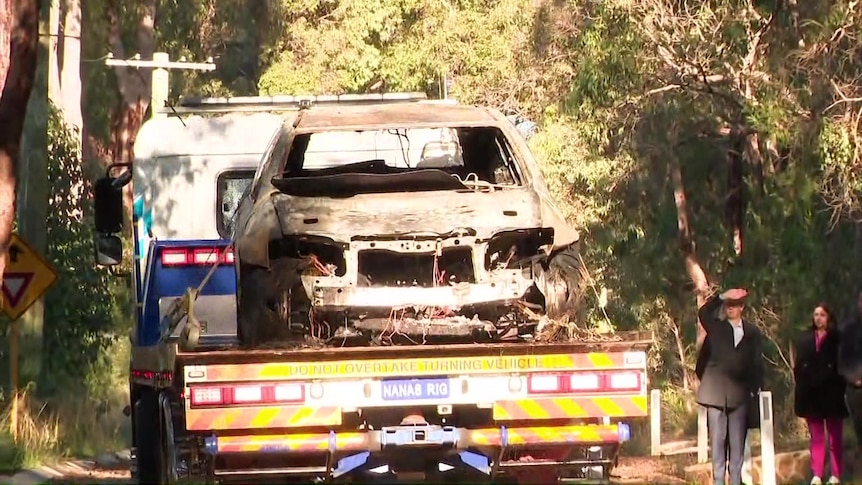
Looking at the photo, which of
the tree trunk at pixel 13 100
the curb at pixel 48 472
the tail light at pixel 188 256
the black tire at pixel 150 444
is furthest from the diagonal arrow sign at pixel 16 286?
the black tire at pixel 150 444

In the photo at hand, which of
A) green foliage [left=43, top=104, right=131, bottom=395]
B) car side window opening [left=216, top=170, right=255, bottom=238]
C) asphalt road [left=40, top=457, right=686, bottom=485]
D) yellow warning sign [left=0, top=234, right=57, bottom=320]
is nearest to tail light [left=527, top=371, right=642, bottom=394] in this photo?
asphalt road [left=40, top=457, right=686, bottom=485]

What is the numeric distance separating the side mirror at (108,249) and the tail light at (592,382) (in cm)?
594

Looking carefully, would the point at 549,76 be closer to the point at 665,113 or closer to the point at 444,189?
the point at 665,113

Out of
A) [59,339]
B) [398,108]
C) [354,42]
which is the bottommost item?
[59,339]

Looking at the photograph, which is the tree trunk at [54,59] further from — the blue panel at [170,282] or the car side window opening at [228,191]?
the blue panel at [170,282]

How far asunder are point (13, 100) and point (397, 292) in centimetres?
474

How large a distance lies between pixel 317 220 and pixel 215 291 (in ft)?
10.7

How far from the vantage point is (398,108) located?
11305 millimetres

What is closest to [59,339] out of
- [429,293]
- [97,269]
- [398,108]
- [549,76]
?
[97,269]

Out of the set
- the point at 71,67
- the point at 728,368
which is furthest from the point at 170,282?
the point at 71,67

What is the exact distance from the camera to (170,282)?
1267cm

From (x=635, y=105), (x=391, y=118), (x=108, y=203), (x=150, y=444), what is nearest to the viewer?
(x=391, y=118)

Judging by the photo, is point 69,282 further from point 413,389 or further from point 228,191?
point 413,389

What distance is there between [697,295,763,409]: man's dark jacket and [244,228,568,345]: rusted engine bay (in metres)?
3.13
